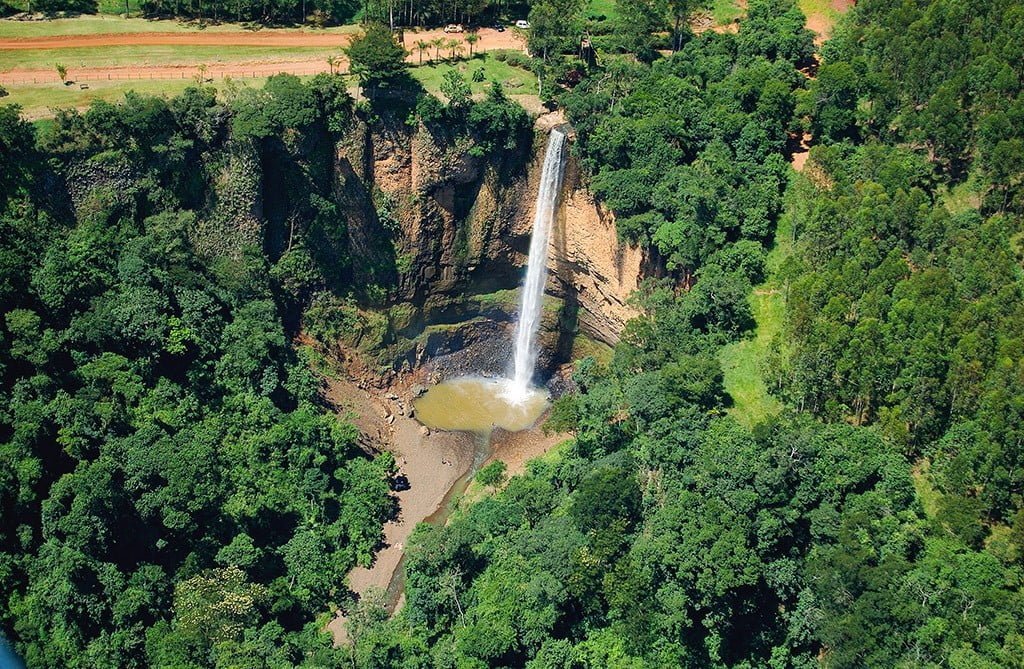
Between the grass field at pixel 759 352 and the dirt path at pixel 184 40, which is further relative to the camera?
the dirt path at pixel 184 40

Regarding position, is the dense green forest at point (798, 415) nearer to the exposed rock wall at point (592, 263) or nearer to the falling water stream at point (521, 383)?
the exposed rock wall at point (592, 263)

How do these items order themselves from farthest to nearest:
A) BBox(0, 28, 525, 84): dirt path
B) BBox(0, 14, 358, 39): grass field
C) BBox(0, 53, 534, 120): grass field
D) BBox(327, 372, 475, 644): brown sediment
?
1. BBox(0, 14, 358, 39): grass field
2. BBox(0, 28, 525, 84): dirt path
3. BBox(0, 53, 534, 120): grass field
4. BBox(327, 372, 475, 644): brown sediment

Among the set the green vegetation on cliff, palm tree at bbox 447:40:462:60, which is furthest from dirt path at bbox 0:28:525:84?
the green vegetation on cliff

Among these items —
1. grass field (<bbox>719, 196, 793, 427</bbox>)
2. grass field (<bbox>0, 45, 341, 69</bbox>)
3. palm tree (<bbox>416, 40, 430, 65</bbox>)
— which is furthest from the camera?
palm tree (<bbox>416, 40, 430, 65</bbox>)

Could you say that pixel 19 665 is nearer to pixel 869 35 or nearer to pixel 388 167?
pixel 388 167

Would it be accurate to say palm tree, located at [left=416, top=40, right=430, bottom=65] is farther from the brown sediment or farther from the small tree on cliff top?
the brown sediment

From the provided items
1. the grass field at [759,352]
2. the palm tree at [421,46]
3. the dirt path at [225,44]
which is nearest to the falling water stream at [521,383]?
the palm tree at [421,46]
